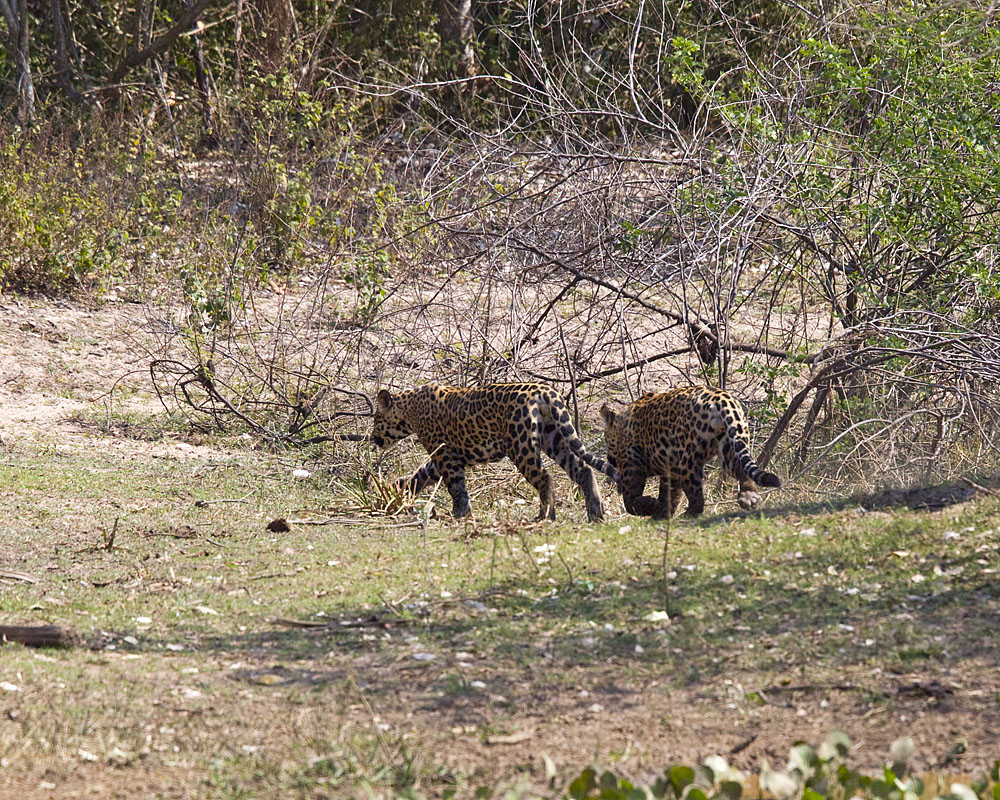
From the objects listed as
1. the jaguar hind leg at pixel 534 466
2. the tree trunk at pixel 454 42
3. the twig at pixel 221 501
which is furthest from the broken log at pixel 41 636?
the tree trunk at pixel 454 42

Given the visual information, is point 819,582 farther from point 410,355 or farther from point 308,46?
point 308,46

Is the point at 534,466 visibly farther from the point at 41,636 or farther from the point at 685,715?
the point at 685,715

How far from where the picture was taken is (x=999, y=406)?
8.79m

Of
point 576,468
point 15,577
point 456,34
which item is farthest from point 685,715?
point 456,34

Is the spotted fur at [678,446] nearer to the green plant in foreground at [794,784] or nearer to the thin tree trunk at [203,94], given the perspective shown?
the green plant in foreground at [794,784]

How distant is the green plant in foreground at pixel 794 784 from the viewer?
376 cm

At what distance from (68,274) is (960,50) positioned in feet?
34.6

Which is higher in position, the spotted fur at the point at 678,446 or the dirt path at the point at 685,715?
the spotted fur at the point at 678,446

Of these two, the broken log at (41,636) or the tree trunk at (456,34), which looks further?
the tree trunk at (456,34)

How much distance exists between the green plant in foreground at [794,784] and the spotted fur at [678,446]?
13.2 ft

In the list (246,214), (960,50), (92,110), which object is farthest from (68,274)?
(960,50)

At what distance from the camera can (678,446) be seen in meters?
8.85

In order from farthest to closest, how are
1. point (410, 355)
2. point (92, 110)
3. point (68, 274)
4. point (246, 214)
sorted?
point (92, 110) < point (246, 214) < point (68, 274) < point (410, 355)

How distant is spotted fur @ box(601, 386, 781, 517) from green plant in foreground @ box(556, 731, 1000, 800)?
4036 mm
